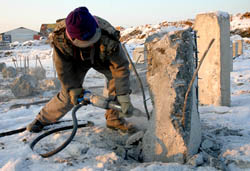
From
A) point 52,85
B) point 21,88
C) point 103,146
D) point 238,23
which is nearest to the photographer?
point 103,146

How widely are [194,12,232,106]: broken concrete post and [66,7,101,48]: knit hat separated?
1.79 meters

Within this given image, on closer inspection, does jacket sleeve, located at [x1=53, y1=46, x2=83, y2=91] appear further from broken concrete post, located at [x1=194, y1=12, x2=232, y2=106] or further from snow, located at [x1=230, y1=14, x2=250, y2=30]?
snow, located at [x1=230, y1=14, x2=250, y2=30]

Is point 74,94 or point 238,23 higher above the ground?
point 238,23

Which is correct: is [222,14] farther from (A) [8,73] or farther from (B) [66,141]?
(A) [8,73]

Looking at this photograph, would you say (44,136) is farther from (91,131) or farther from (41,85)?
(41,85)

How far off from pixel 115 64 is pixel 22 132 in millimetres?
1489

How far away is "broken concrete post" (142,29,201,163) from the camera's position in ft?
6.36

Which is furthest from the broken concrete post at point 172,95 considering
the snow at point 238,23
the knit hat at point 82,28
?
the snow at point 238,23

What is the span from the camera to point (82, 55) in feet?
7.94

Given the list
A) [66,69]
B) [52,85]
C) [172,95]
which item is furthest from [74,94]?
[52,85]

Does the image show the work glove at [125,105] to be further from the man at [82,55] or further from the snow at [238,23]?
the snow at [238,23]

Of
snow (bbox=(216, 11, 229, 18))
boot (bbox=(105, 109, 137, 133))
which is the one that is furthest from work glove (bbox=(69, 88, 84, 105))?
snow (bbox=(216, 11, 229, 18))

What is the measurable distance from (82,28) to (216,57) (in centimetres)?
218

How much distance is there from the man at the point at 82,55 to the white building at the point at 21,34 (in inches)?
1319
